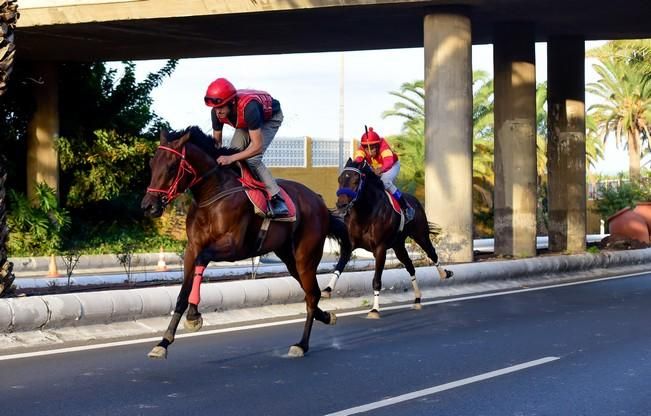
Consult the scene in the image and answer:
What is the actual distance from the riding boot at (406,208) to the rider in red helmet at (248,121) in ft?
19.4

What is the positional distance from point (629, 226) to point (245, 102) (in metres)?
24.7

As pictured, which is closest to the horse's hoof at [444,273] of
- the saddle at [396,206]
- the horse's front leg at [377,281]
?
the saddle at [396,206]

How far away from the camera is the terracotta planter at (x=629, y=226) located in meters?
33.2

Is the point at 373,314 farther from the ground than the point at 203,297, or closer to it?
closer to it

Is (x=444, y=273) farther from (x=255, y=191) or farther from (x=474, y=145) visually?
(x=474, y=145)

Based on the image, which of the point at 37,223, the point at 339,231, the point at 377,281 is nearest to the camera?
the point at 339,231

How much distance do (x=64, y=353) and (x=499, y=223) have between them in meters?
19.1

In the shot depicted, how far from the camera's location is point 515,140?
1116 inches

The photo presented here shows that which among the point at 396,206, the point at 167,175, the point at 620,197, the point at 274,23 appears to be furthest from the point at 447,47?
the point at 620,197

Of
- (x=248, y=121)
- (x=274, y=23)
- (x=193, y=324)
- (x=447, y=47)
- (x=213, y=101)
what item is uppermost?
(x=274, y=23)

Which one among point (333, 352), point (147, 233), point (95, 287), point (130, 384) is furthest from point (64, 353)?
point (147, 233)

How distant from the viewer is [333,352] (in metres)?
12.0

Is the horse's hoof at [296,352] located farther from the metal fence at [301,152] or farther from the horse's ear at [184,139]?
the metal fence at [301,152]

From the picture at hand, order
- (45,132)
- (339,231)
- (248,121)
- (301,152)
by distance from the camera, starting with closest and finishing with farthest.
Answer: (248,121), (339,231), (45,132), (301,152)
